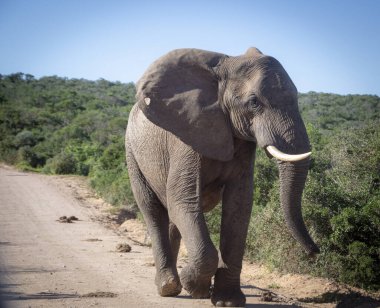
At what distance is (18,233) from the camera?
11680 mm

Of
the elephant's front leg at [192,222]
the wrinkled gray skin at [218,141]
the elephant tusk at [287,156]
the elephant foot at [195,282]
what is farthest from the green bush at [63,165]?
the elephant tusk at [287,156]

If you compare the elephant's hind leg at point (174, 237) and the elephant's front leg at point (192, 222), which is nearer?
the elephant's front leg at point (192, 222)

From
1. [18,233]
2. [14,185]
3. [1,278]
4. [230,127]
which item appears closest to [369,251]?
[230,127]

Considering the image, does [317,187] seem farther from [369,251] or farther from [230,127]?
[230,127]

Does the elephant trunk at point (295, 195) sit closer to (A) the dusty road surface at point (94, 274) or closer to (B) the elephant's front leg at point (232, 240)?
(B) the elephant's front leg at point (232, 240)

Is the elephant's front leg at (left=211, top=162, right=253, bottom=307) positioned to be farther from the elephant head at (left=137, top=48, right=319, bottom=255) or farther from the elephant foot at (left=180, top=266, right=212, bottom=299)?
the elephant head at (left=137, top=48, right=319, bottom=255)

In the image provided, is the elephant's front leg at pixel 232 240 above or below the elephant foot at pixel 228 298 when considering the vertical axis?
above

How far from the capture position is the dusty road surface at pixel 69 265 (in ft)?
20.8

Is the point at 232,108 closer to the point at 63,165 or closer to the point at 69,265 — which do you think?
the point at 69,265


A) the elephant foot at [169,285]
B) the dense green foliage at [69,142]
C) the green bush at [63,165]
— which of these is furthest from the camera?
the green bush at [63,165]

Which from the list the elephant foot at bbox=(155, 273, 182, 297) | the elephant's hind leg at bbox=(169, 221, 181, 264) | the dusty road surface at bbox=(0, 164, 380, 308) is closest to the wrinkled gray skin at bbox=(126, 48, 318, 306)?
the elephant foot at bbox=(155, 273, 182, 297)

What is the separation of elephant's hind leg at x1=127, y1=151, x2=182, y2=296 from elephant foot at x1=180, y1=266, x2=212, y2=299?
738 millimetres

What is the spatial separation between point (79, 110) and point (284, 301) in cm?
4399

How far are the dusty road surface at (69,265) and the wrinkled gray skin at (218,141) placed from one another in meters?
0.88
